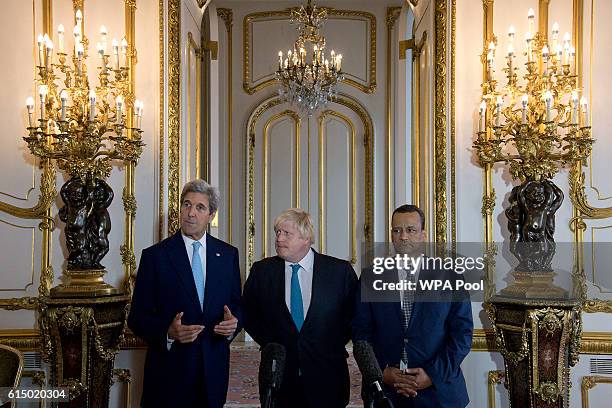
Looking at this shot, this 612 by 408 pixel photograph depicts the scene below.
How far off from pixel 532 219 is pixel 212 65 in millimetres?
3547

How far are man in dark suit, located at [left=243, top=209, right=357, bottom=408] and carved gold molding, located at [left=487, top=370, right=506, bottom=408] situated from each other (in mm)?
1636

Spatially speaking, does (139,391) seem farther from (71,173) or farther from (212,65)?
(212,65)

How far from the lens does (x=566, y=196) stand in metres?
4.43

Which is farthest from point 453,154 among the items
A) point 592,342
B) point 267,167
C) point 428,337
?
point 267,167

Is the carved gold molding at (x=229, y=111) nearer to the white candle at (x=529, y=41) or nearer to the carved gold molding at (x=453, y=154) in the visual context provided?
the carved gold molding at (x=453, y=154)

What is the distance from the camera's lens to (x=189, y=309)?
3.24 metres

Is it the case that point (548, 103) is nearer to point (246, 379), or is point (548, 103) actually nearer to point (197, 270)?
point (197, 270)

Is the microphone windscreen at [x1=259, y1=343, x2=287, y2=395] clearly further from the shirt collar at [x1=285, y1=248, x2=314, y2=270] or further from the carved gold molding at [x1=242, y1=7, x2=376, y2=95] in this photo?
the carved gold molding at [x1=242, y1=7, x2=376, y2=95]

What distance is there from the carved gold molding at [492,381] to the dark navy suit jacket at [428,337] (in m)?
1.41

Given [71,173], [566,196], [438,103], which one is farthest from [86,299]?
[566,196]

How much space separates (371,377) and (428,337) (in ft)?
3.78

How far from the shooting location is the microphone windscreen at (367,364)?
1.90 metres

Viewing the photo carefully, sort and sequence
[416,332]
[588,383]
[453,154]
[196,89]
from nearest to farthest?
[416,332] → [588,383] → [453,154] → [196,89]

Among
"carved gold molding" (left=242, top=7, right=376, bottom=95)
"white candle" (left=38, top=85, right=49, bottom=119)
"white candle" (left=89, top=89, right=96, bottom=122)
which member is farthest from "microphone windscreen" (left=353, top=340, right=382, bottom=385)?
"carved gold molding" (left=242, top=7, right=376, bottom=95)
